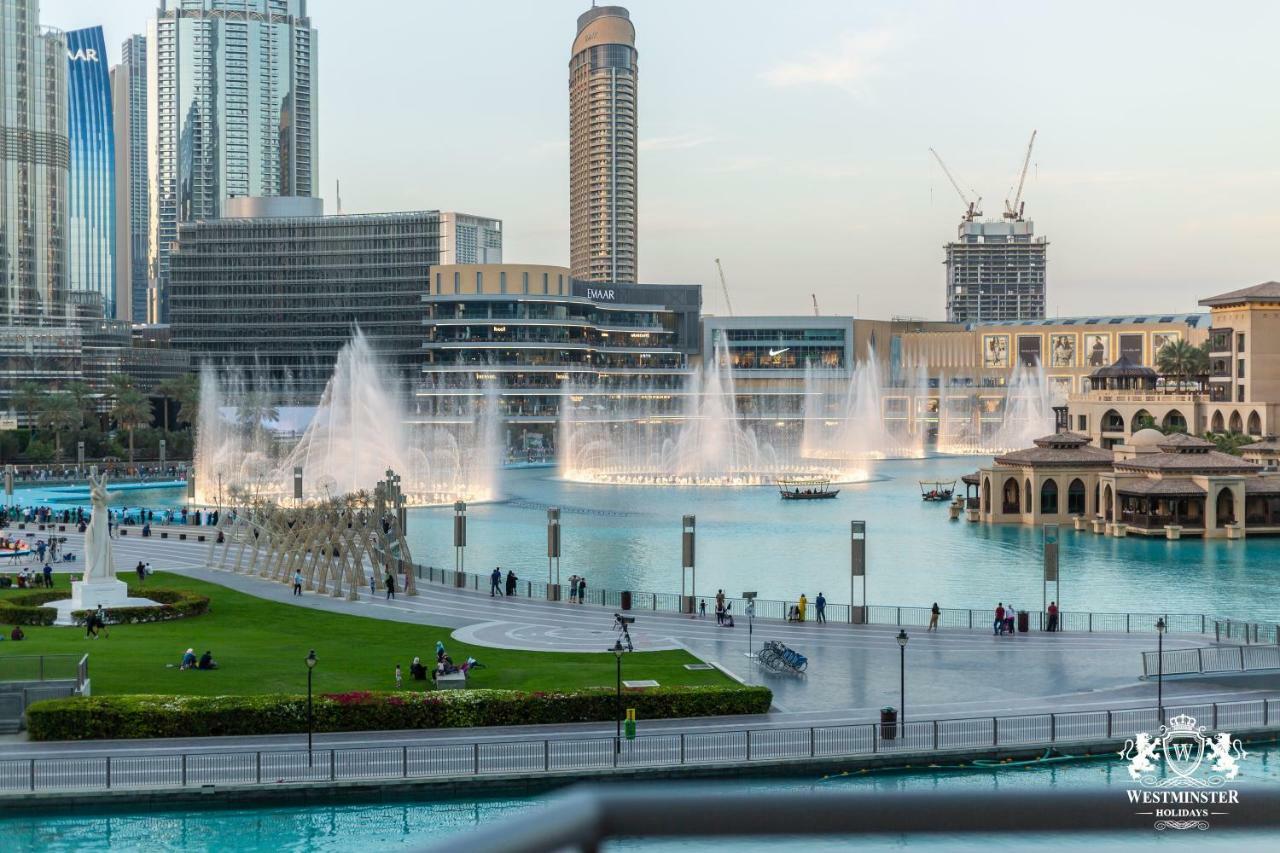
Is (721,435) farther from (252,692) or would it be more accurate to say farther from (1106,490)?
(252,692)

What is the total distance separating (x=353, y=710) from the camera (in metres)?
33.0

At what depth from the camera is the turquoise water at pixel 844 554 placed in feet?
200

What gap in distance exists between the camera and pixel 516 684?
37.0 m

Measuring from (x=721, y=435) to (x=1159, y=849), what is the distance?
14557cm

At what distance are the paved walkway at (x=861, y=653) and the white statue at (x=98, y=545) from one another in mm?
7341

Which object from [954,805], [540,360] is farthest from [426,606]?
[540,360]

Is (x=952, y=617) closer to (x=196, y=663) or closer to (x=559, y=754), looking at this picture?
(x=559, y=754)

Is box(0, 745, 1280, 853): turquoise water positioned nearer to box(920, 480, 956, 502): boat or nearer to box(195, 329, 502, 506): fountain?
box(195, 329, 502, 506): fountain

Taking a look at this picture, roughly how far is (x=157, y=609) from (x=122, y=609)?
3.94ft

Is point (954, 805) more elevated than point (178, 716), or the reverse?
point (954, 805)

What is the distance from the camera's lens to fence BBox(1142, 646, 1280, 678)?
3862cm

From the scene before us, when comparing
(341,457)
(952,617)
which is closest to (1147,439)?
(952,617)

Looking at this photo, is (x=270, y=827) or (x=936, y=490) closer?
(x=270, y=827)

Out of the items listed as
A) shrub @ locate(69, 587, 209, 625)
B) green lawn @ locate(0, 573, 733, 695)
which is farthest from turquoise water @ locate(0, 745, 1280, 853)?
shrub @ locate(69, 587, 209, 625)
